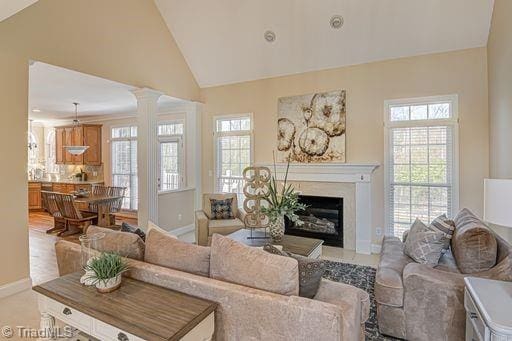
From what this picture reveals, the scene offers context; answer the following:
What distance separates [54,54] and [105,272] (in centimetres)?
328

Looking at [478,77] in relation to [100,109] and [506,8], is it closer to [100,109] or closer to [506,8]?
[506,8]

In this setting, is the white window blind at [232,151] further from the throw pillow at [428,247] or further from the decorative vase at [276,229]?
the throw pillow at [428,247]

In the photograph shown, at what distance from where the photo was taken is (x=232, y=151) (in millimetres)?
6016

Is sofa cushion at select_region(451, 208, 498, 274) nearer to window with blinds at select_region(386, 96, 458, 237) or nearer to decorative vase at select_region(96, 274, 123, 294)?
window with blinds at select_region(386, 96, 458, 237)

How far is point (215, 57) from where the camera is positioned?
5480 millimetres

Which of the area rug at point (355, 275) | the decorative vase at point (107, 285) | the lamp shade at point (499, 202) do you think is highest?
the lamp shade at point (499, 202)

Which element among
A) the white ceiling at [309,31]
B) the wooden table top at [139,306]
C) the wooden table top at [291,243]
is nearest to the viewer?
the wooden table top at [139,306]

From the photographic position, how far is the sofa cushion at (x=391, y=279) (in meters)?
2.28

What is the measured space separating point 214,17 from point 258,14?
2.60 ft

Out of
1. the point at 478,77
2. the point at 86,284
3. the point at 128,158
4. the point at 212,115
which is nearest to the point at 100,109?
the point at 128,158

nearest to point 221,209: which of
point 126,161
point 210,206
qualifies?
point 210,206

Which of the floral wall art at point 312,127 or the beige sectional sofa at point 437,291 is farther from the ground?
the floral wall art at point 312,127

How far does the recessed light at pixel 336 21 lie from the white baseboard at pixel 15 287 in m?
5.30

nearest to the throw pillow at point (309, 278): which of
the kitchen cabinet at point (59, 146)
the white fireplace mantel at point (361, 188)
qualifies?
the white fireplace mantel at point (361, 188)
